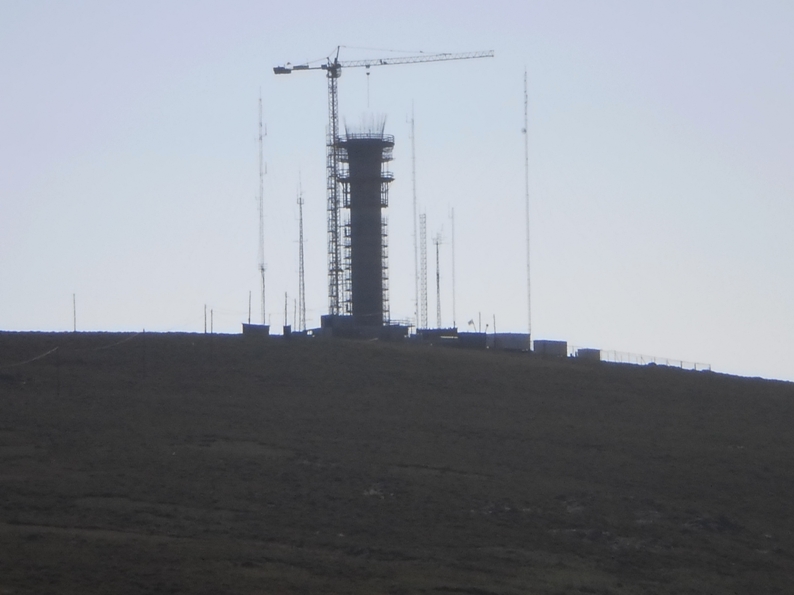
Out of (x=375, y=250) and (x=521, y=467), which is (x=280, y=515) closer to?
(x=521, y=467)

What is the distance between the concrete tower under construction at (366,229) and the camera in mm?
74188

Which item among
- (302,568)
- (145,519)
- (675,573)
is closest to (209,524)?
(145,519)

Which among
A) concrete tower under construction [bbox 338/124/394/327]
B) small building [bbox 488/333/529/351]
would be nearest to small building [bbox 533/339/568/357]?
small building [bbox 488/333/529/351]

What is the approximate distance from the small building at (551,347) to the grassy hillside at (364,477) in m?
15.5

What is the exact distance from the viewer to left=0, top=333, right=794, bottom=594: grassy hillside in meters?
23.3

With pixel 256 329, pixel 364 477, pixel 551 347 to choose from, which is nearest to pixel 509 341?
pixel 551 347

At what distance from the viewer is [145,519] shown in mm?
24672

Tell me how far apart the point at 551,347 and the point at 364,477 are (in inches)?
1376

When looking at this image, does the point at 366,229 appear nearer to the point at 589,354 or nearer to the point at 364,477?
the point at 589,354

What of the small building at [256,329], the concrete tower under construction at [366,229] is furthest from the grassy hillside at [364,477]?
the concrete tower under construction at [366,229]

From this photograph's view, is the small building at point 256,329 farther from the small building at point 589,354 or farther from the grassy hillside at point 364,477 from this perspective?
the small building at point 589,354

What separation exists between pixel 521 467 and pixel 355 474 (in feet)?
18.6

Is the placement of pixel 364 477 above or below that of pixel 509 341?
below

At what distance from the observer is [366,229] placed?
74.8 m
